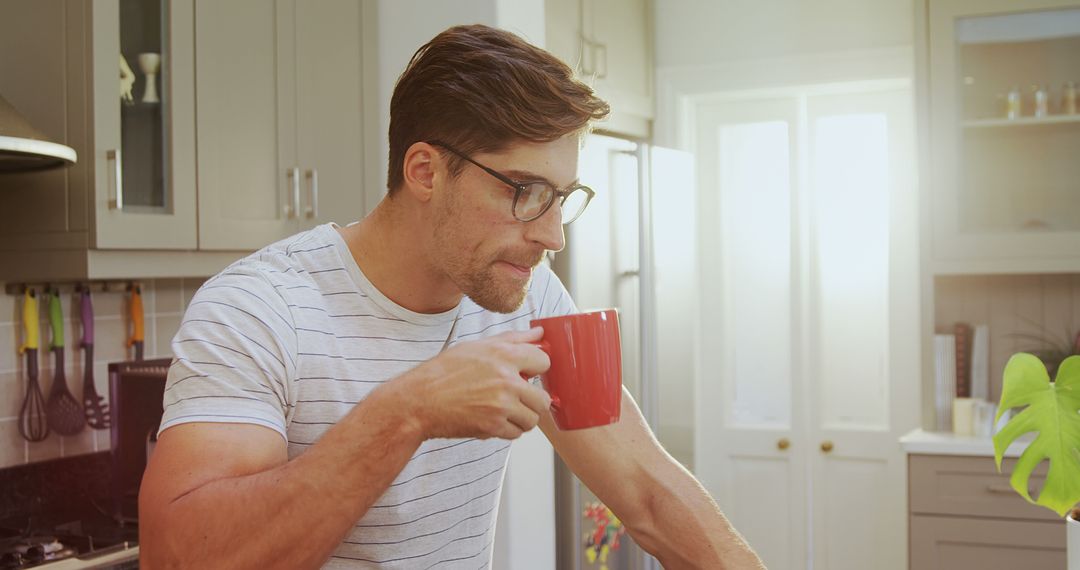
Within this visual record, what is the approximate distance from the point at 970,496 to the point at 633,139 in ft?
5.31

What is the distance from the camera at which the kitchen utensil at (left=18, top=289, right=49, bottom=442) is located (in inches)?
91.0

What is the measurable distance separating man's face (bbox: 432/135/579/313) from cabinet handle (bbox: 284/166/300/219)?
1.52 metres

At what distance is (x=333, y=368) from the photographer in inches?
42.9

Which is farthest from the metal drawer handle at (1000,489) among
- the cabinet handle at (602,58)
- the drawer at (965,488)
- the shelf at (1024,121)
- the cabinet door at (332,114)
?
the cabinet door at (332,114)

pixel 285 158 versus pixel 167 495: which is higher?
pixel 285 158

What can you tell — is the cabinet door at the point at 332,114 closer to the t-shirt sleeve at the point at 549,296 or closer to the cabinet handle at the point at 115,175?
the cabinet handle at the point at 115,175

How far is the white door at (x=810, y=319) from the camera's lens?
360cm

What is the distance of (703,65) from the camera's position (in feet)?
12.2

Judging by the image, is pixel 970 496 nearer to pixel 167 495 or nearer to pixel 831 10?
pixel 831 10

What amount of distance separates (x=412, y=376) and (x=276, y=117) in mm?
1782

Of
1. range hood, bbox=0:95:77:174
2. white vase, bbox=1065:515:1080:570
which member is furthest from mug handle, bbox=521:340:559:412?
range hood, bbox=0:95:77:174

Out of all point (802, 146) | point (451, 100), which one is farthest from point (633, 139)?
point (451, 100)

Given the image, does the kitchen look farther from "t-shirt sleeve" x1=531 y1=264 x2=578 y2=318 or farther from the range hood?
"t-shirt sleeve" x1=531 y1=264 x2=578 y2=318

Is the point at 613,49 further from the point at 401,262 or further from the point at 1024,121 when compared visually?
the point at 401,262
